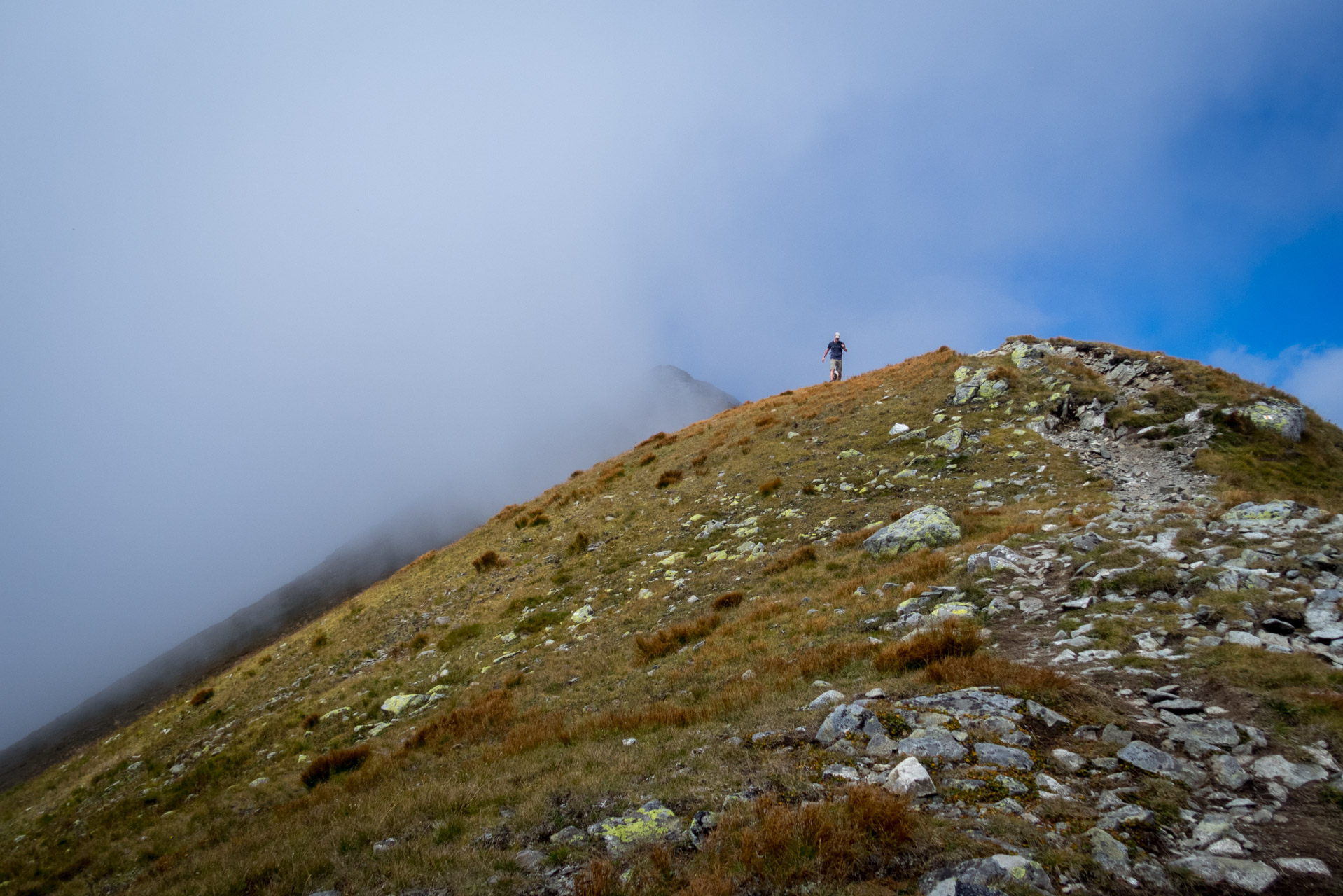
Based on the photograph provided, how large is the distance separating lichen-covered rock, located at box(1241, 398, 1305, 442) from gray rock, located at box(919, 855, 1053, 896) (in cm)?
2083

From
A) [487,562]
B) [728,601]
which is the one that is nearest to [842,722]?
[728,601]

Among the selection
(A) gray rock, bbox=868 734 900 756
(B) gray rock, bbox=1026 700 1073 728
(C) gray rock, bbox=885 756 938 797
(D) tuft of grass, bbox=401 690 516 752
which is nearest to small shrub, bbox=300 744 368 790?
(D) tuft of grass, bbox=401 690 516 752

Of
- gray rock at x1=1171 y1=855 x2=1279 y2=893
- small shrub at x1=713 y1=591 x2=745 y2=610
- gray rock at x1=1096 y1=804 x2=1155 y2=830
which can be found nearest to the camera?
gray rock at x1=1171 y1=855 x2=1279 y2=893

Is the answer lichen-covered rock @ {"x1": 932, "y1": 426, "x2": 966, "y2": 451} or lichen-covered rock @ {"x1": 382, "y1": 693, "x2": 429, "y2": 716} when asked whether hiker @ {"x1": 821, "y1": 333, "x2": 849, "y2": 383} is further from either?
lichen-covered rock @ {"x1": 382, "y1": 693, "x2": 429, "y2": 716}

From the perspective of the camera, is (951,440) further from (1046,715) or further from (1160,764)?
(1160,764)

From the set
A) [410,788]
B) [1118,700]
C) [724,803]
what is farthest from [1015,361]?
[410,788]

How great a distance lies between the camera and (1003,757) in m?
6.57

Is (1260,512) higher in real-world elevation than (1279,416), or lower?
higher

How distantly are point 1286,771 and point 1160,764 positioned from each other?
97 cm

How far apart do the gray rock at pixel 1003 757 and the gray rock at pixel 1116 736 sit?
100 cm

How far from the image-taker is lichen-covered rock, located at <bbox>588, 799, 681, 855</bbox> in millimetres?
6352

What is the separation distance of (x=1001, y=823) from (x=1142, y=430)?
1969 cm

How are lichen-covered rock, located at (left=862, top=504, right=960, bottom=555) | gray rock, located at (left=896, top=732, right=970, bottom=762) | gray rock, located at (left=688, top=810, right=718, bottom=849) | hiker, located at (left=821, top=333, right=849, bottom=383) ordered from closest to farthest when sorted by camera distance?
gray rock, located at (left=688, top=810, right=718, bottom=849) → gray rock, located at (left=896, top=732, right=970, bottom=762) → lichen-covered rock, located at (left=862, top=504, right=960, bottom=555) → hiker, located at (left=821, top=333, right=849, bottom=383)

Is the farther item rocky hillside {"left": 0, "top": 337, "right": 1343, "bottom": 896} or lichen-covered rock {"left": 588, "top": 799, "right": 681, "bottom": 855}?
lichen-covered rock {"left": 588, "top": 799, "right": 681, "bottom": 855}
